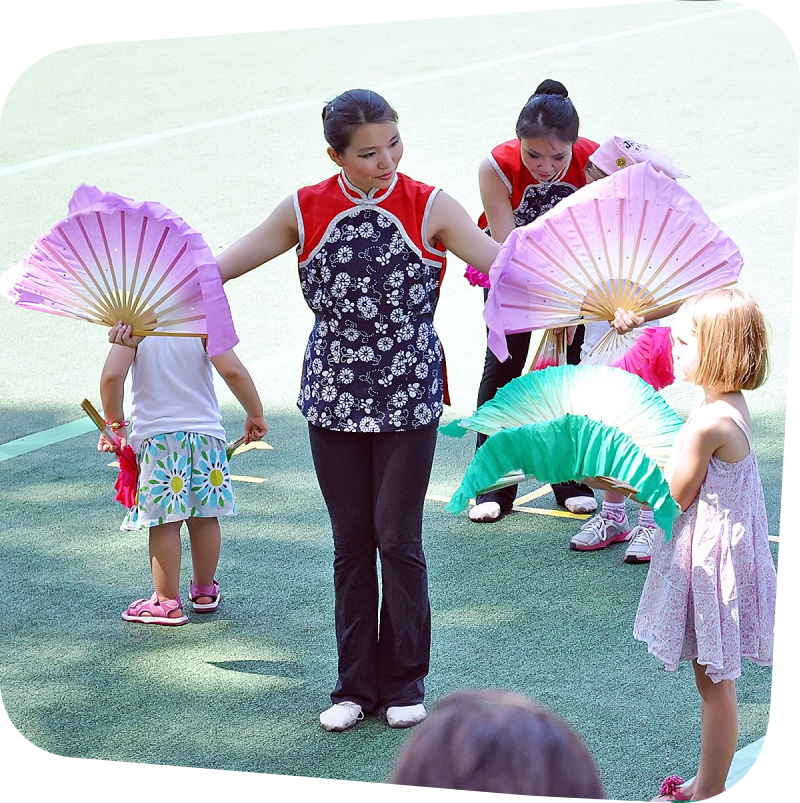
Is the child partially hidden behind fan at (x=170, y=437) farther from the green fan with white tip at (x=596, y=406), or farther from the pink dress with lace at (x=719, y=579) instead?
the pink dress with lace at (x=719, y=579)

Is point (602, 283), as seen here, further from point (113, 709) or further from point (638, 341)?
point (113, 709)

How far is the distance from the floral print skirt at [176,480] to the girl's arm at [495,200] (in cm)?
135

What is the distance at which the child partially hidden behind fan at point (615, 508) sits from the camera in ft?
15.4

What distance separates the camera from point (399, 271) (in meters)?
3.55

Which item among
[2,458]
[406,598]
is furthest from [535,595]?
[2,458]

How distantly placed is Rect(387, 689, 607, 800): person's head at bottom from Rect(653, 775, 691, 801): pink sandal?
1927 millimetres

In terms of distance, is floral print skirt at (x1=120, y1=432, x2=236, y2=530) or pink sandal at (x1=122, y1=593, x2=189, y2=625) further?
pink sandal at (x1=122, y1=593, x2=189, y2=625)

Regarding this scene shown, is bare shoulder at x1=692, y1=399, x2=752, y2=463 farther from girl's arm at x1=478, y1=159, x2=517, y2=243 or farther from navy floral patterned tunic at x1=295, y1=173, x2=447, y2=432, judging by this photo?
girl's arm at x1=478, y1=159, x2=517, y2=243

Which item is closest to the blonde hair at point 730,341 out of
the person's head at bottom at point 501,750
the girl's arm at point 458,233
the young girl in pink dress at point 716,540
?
the young girl in pink dress at point 716,540

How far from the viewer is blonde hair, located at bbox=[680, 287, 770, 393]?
3127 mm

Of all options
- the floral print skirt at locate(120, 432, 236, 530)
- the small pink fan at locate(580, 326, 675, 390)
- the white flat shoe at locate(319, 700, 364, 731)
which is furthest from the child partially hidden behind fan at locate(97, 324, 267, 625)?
the small pink fan at locate(580, 326, 675, 390)

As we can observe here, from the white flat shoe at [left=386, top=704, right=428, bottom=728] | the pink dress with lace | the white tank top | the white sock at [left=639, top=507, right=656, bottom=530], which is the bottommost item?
the white flat shoe at [left=386, top=704, right=428, bottom=728]

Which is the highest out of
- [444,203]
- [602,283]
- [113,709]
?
[444,203]

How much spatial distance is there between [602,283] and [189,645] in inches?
75.4
